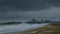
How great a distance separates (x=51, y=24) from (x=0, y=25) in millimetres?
9222

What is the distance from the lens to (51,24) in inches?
1148

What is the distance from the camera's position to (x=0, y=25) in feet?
94.2
